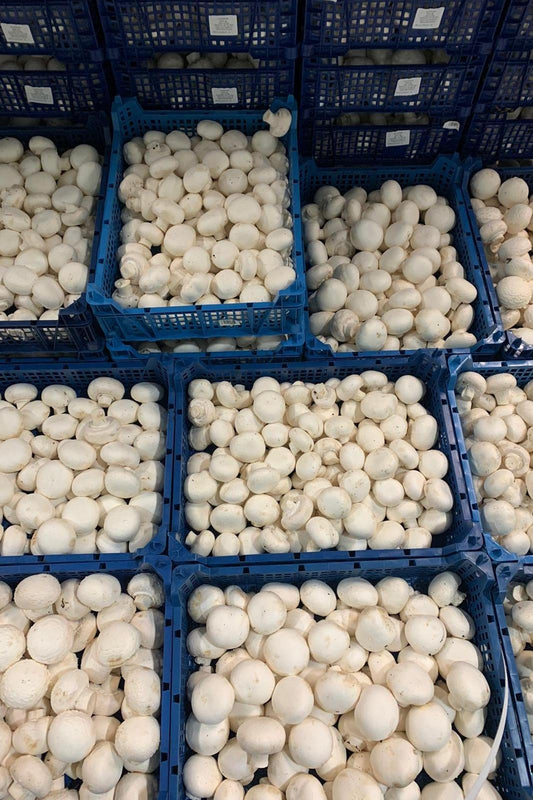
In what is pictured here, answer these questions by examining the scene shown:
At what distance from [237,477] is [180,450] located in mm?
188

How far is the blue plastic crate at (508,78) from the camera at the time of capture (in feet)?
6.95

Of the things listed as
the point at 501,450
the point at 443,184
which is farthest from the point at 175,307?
the point at 443,184

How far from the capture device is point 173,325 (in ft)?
6.52

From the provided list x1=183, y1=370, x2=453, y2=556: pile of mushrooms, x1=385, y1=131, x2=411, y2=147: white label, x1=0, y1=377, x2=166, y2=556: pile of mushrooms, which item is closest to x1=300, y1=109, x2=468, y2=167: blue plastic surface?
x1=385, y1=131, x2=411, y2=147: white label

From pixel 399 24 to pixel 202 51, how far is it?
0.62 m

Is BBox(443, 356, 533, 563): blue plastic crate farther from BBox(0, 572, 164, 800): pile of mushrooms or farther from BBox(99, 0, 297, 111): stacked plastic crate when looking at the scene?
BBox(99, 0, 297, 111): stacked plastic crate

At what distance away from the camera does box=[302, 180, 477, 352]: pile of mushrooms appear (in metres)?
2.17

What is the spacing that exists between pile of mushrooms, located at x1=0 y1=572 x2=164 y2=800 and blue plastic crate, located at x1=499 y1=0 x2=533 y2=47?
1.99 meters

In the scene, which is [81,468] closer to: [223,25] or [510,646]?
[510,646]

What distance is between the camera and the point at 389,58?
2188mm

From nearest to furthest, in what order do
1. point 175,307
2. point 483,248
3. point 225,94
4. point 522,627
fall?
1. point 522,627
2. point 175,307
3. point 225,94
4. point 483,248

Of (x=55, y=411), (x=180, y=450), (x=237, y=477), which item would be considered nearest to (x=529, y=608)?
(x=237, y=477)

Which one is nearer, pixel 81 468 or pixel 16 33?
pixel 81 468

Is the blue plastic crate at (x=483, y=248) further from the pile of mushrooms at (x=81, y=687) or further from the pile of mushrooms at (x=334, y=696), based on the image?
the pile of mushrooms at (x=81, y=687)
